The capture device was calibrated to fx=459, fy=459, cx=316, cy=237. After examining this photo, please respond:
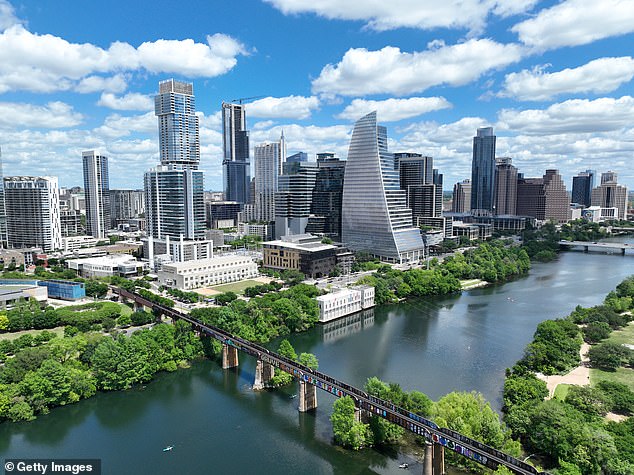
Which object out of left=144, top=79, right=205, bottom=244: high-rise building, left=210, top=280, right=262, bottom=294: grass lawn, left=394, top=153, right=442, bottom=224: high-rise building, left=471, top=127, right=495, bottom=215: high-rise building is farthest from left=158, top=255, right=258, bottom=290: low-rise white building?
left=471, top=127, right=495, bottom=215: high-rise building

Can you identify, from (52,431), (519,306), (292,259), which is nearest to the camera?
(52,431)

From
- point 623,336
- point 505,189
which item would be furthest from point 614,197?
point 623,336

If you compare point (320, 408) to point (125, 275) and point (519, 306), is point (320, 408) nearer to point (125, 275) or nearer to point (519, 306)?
point (519, 306)

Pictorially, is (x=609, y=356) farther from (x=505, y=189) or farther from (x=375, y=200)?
(x=505, y=189)

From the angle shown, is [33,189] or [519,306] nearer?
[519,306]

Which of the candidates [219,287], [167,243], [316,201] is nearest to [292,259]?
[219,287]

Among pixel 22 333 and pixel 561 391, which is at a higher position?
pixel 561 391

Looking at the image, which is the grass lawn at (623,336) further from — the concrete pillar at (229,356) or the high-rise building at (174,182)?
the high-rise building at (174,182)

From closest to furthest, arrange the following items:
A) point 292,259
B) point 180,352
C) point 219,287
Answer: point 180,352 < point 219,287 < point 292,259
